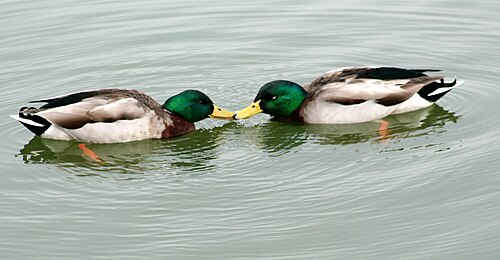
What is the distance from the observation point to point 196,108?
12.0 metres

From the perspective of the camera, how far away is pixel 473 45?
46.2ft

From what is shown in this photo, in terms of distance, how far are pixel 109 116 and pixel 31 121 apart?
2.70ft

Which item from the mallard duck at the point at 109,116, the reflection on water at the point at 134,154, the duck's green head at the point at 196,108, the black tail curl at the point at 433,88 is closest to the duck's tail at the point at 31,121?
the mallard duck at the point at 109,116

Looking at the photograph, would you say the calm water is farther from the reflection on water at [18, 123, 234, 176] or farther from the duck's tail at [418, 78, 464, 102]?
the duck's tail at [418, 78, 464, 102]

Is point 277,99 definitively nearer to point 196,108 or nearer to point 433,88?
point 196,108

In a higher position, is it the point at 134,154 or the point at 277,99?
the point at 277,99

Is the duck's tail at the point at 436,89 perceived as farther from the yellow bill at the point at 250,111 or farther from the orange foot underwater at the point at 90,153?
the orange foot underwater at the point at 90,153

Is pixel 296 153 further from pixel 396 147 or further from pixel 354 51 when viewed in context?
pixel 354 51

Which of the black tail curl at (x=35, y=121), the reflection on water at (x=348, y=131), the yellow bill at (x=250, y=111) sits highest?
the black tail curl at (x=35, y=121)

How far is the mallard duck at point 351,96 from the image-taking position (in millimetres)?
11977

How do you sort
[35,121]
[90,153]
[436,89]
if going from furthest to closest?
[436,89], [35,121], [90,153]

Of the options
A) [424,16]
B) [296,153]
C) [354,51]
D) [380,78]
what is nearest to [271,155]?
[296,153]

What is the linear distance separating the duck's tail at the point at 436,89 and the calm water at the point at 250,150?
195 mm

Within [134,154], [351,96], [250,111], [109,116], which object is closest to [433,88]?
[351,96]
